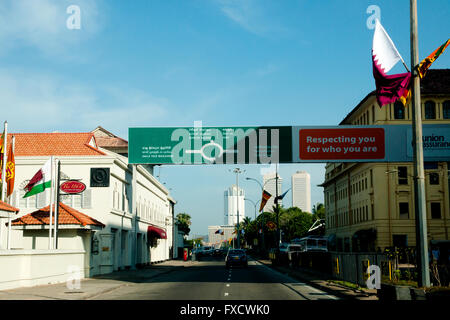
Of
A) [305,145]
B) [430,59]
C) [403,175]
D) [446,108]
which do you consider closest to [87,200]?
[305,145]

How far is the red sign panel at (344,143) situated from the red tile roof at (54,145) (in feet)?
50.3

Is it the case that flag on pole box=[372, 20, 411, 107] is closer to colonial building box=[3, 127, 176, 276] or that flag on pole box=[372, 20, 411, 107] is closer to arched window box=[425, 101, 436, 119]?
colonial building box=[3, 127, 176, 276]

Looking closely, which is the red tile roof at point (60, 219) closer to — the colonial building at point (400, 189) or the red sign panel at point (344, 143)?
the red sign panel at point (344, 143)

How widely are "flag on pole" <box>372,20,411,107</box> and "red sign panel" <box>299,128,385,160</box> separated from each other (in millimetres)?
14603

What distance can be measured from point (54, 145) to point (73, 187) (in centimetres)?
819

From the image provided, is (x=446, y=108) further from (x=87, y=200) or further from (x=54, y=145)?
(x=87, y=200)

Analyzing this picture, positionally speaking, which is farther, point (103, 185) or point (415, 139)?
point (103, 185)

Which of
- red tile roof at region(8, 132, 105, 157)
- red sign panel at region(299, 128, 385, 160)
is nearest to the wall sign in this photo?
red sign panel at region(299, 128, 385, 160)

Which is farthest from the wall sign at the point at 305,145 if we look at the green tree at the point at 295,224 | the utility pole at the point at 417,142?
the green tree at the point at 295,224

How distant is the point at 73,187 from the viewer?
3403 centimetres

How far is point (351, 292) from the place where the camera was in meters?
19.6
